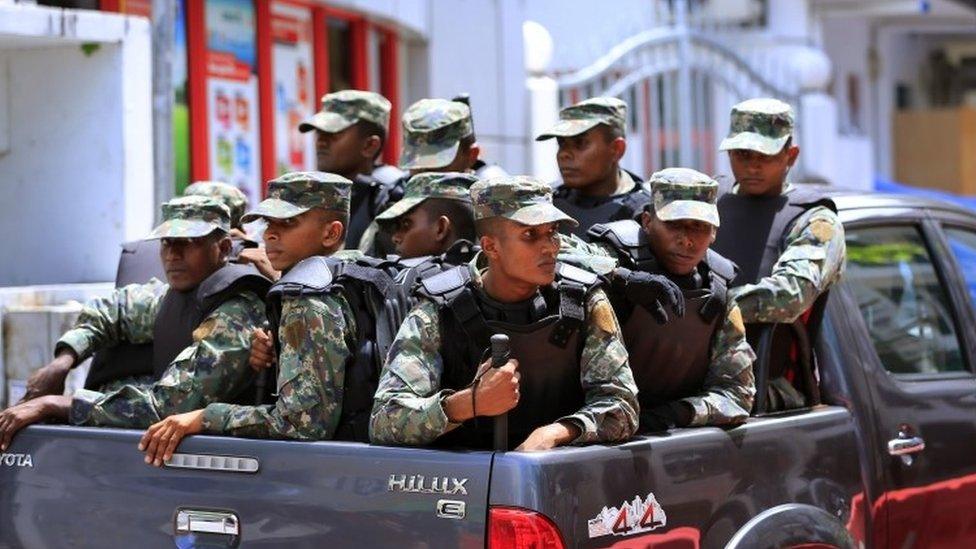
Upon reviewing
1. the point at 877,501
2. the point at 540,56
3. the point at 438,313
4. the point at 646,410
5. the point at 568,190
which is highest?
the point at 540,56

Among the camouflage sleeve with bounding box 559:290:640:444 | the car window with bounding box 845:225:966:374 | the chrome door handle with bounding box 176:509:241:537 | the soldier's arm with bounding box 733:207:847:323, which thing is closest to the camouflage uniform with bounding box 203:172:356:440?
the chrome door handle with bounding box 176:509:241:537

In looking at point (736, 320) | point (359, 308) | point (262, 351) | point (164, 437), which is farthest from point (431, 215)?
point (164, 437)

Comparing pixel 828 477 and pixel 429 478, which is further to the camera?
pixel 828 477

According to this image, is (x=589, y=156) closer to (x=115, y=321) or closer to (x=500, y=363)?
(x=115, y=321)

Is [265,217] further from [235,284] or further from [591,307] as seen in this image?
[591,307]

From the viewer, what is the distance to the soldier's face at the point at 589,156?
5.63 metres

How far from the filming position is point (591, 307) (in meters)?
4.17

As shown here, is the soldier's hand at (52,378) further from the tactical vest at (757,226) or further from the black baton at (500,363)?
the tactical vest at (757,226)

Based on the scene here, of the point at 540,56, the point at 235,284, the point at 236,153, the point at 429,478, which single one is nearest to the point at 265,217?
the point at 235,284

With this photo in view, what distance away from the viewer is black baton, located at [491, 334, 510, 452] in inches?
150

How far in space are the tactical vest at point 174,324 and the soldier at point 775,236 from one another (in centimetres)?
145

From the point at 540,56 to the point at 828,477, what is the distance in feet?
28.7

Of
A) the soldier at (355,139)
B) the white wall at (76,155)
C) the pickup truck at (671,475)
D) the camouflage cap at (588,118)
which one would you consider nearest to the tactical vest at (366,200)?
the soldier at (355,139)

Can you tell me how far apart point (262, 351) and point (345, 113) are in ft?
6.06
